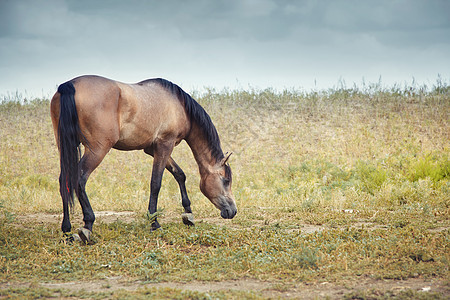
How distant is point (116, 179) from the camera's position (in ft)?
40.0

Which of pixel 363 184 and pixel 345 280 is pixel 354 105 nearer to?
pixel 363 184

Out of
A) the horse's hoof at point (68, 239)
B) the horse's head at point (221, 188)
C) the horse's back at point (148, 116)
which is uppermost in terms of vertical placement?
the horse's back at point (148, 116)

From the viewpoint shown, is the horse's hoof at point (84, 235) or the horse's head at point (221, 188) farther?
the horse's head at point (221, 188)

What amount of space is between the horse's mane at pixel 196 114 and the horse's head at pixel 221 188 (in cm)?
19

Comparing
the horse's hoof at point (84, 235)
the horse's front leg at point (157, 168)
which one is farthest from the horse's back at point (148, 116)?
the horse's hoof at point (84, 235)

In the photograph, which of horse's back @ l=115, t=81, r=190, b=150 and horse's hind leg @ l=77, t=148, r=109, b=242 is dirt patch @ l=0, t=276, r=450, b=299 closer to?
horse's hind leg @ l=77, t=148, r=109, b=242

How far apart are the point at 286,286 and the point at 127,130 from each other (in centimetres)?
293

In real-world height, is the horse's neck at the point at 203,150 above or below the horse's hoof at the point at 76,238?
above

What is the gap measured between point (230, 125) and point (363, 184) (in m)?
7.14

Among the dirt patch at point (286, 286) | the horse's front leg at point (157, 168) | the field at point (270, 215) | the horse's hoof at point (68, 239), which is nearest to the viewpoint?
the dirt patch at point (286, 286)

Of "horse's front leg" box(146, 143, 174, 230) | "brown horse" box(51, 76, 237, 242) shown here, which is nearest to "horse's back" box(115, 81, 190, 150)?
"brown horse" box(51, 76, 237, 242)

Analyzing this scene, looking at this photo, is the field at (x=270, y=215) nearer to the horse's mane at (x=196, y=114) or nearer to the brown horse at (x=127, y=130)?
the brown horse at (x=127, y=130)

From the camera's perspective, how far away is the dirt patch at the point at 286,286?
318 cm

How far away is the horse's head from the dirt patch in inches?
97.3
